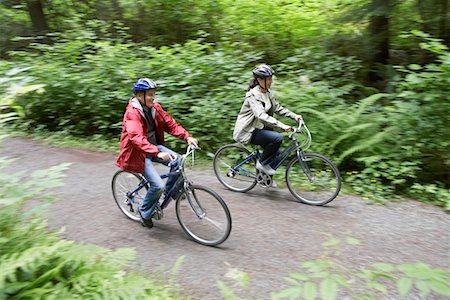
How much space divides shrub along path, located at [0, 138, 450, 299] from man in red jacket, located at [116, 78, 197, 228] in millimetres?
626

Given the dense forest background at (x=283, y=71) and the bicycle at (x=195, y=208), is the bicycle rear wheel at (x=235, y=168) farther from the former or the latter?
the bicycle at (x=195, y=208)

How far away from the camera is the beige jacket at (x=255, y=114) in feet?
18.4

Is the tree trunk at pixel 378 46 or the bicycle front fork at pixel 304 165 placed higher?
the tree trunk at pixel 378 46

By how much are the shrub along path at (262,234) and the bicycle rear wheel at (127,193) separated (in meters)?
0.14

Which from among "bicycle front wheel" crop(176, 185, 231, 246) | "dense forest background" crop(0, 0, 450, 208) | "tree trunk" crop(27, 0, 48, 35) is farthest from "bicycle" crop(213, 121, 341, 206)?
"tree trunk" crop(27, 0, 48, 35)

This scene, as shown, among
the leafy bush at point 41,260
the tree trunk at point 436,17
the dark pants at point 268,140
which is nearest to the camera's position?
the leafy bush at point 41,260

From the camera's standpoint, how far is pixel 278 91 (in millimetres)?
8203

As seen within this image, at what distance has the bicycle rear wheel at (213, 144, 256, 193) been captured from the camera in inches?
258

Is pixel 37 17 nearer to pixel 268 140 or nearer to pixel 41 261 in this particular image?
pixel 268 140

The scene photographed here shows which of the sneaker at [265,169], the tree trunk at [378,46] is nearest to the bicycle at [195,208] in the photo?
the sneaker at [265,169]

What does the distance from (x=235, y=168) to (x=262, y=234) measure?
5.79ft

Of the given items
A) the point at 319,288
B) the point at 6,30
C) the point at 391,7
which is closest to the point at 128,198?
the point at 319,288

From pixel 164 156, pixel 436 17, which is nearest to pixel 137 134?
pixel 164 156

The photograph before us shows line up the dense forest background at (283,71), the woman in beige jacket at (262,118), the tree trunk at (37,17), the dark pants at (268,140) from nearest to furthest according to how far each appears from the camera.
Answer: the woman in beige jacket at (262,118), the dark pants at (268,140), the dense forest background at (283,71), the tree trunk at (37,17)
